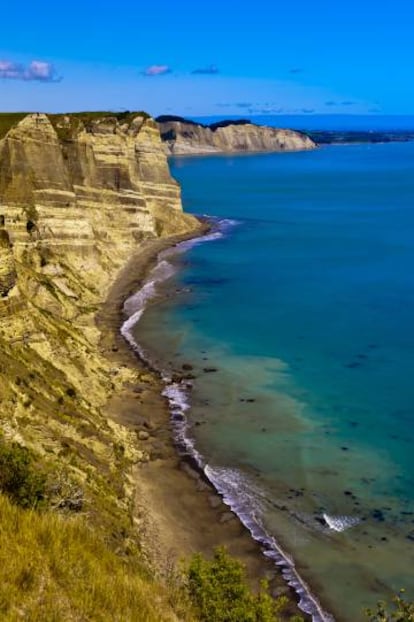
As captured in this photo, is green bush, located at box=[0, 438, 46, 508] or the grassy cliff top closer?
green bush, located at box=[0, 438, 46, 508]

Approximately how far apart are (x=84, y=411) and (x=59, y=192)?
35854mm

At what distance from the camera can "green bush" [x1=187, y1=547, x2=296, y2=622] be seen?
1416 centimetres

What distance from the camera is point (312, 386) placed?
138ft

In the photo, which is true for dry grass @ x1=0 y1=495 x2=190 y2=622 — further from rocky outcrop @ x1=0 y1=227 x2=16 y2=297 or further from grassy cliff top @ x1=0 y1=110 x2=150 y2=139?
grassy cliff top @ x1=0 y1=110 x2=150 y2=139

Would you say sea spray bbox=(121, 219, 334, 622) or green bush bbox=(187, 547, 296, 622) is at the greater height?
green bush bbox=(187, 547, 296, 622)

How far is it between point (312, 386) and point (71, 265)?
2911 cm

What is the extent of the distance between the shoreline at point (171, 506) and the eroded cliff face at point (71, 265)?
1.03 m

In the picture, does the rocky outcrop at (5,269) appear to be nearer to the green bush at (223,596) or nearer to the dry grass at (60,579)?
the green bush at (223,596)

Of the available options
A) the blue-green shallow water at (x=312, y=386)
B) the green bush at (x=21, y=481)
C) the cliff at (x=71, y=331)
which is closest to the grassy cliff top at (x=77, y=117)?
the cliff at (x=71, y=331)

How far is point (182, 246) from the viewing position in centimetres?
8831

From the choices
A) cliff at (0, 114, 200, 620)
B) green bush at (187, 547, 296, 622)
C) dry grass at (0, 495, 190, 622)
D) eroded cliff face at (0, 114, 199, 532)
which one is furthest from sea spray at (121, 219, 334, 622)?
dry grass at (0, 495, 190, 622)

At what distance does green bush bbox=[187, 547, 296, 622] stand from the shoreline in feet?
5.40

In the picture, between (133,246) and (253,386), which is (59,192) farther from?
(253,386)

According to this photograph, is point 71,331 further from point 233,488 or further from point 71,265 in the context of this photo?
point 71,265
